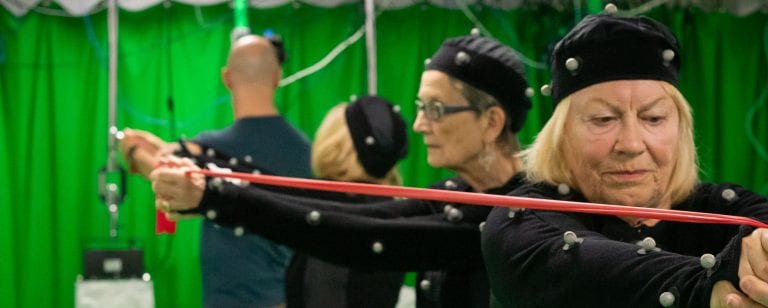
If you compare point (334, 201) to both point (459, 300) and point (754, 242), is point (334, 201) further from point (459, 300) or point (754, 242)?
point (754, 242)

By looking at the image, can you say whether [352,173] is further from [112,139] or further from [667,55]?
[112,139]

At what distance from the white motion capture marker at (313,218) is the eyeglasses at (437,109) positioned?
0.26 metres

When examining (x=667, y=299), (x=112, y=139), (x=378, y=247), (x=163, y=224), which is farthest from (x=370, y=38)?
(x=667, y=299)

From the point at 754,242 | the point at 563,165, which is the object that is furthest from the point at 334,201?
the point at 754,242

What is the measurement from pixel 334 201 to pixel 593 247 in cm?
124

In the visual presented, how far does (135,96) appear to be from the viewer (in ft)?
13.7

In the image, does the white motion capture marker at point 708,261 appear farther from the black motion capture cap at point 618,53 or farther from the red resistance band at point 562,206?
the black motion capture cap at point 618,53

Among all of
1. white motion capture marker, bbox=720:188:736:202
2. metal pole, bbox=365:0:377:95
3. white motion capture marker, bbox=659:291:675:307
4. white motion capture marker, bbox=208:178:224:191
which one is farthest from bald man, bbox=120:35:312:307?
white motion capture marker, bbox=659:291:675:307

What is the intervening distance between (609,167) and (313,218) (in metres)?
0.72

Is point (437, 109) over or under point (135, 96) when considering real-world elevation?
over

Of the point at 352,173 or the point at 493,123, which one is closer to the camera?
the point at 493,123

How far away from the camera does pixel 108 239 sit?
4133mm

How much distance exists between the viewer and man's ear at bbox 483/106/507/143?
6.68ft

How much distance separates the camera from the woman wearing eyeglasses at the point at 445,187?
2.00 metres
